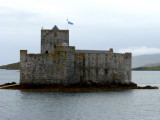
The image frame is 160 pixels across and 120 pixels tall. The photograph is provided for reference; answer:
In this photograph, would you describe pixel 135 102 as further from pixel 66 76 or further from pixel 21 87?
pixel 21 87

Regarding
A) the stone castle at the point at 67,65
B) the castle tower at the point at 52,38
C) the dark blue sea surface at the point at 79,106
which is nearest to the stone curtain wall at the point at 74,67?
the stone castle at the point at 67,65

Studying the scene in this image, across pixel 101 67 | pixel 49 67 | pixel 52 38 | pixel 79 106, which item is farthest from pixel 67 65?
pixel 79 106

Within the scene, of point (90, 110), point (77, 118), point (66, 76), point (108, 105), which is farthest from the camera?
point (66, 76)

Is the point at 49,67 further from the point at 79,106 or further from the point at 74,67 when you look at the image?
the point at 79,106

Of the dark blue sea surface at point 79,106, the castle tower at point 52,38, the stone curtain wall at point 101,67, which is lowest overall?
the dark blue sea surface at point 79,106

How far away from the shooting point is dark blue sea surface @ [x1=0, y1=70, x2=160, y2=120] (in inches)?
1652

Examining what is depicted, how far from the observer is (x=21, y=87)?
201 feet

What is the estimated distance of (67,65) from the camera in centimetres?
6059

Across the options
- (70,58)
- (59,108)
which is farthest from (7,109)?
(70,58)

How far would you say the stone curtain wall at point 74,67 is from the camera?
6044 cm

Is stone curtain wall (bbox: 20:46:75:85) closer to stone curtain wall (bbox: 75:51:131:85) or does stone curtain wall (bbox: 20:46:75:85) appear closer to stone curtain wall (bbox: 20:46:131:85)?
stone curtain wall (bbox: 20:46:131:85)

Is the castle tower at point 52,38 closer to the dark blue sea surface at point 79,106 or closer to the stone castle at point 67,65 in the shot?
the stone castle at point 67,65

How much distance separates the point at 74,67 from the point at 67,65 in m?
1.51

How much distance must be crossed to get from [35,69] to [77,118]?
21.3 m
